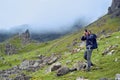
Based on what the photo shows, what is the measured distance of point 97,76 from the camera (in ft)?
115

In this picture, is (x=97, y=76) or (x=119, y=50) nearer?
(x=97, y=76)

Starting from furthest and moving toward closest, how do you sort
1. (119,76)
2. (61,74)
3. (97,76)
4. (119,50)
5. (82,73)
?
(119,50), (61,74), (82,73), (97,76), (119,76)

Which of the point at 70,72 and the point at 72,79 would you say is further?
the point at 70,72

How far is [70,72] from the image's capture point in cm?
4153

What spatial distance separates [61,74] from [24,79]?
15.8 ft

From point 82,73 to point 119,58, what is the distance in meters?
5.92

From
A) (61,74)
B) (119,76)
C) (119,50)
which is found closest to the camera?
(119,76)

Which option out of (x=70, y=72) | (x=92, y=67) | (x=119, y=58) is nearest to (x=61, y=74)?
(x=70, y=72)

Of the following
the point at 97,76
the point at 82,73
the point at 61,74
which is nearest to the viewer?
the point at 97,76

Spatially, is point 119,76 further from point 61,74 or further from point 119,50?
point 119,50

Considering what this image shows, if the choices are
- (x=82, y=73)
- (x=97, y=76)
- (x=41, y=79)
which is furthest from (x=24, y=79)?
(x=97, y=76)

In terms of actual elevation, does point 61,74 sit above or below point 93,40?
below

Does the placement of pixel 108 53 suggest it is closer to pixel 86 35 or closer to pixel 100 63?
pixel 100 63

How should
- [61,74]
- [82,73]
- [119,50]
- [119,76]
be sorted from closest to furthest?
[119,76]
[82,73]
[61,74]
[119,50]
